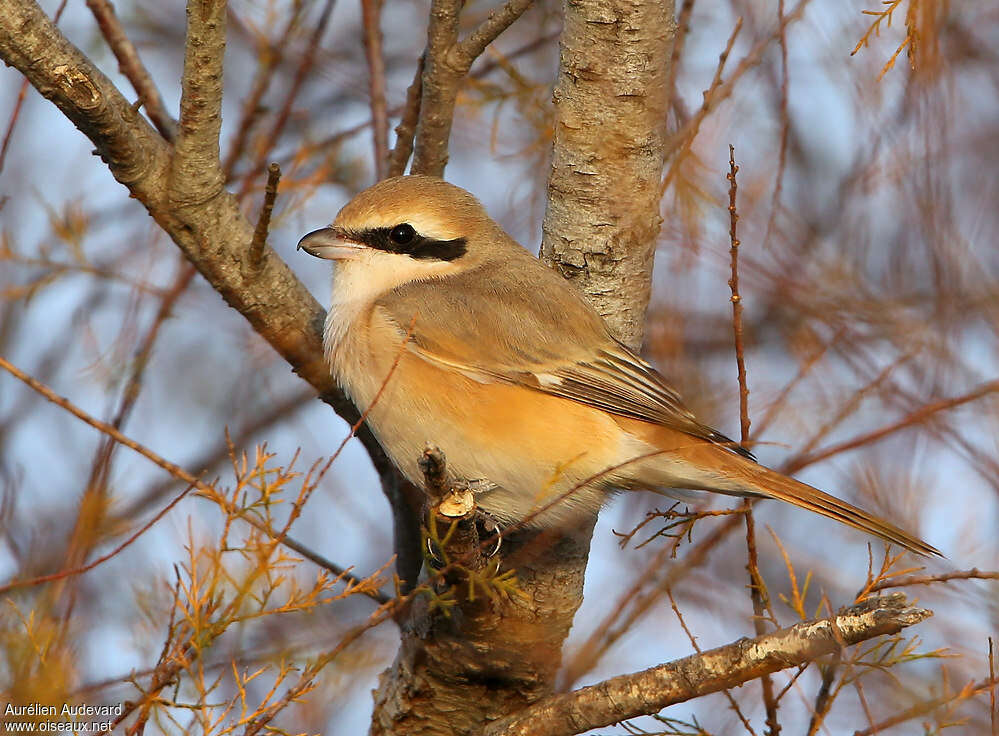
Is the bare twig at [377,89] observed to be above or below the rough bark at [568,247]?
above

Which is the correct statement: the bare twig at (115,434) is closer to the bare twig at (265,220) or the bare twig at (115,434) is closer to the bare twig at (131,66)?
the bare twig at (265,220)

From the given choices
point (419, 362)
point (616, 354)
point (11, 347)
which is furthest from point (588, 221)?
point (11, 347)

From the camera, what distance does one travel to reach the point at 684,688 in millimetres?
2639

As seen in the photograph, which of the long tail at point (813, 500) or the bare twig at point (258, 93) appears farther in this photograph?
the bare twig at point (258, 93)

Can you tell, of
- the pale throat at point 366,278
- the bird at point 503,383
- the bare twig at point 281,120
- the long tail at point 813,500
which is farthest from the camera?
the bare twig at point 281,120

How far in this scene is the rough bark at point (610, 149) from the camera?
3.47 metres

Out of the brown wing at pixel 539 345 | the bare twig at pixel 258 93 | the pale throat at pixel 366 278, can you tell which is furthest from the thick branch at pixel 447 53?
the bare twig at pixel 258 93

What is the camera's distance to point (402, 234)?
4008 millimetres

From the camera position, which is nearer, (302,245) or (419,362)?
(419,362)

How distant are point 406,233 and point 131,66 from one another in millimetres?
1177

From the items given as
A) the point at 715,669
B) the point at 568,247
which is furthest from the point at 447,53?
the point at 715,669

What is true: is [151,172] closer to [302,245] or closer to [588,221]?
[302,245]

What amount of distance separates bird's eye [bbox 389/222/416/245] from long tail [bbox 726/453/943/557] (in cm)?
148

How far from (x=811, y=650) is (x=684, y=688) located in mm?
364
